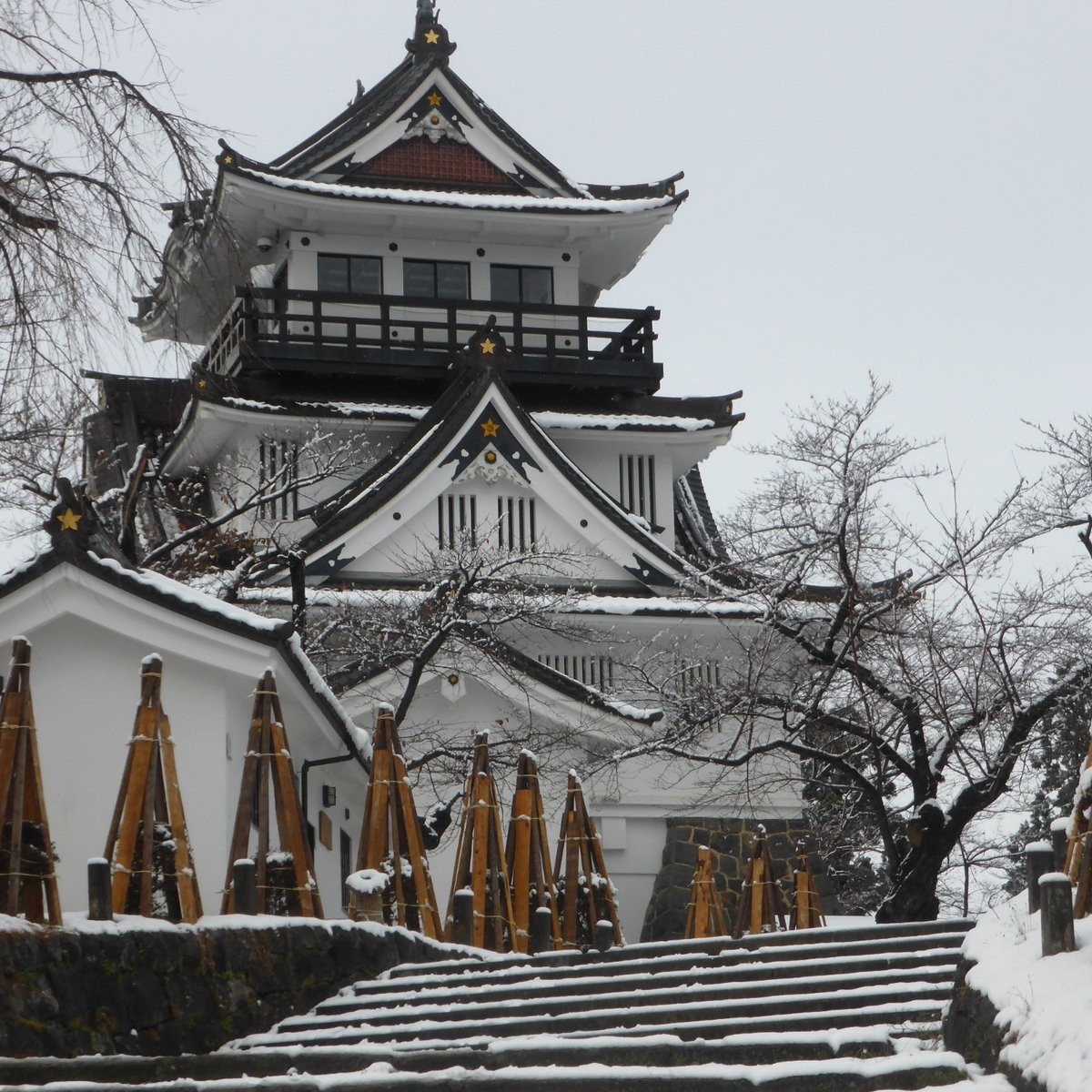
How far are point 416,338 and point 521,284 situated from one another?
2512 millimetres

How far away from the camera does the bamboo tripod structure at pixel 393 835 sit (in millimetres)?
12172

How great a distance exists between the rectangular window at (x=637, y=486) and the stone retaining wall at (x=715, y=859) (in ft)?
19.8

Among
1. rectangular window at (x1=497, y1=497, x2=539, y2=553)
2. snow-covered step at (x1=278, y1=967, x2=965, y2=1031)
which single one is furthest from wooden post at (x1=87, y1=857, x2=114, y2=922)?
rectangular window at (x1=497, y1=497, x2=539, y2=553)

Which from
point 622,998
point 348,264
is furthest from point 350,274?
point 622,998

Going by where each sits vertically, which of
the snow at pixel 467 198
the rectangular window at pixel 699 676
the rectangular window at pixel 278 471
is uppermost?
the snow at pixel 467 198

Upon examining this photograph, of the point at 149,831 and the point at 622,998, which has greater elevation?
the point at 149,831

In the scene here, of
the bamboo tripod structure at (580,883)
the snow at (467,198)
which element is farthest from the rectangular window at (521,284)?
the bamboo tripod structure at (580,883)

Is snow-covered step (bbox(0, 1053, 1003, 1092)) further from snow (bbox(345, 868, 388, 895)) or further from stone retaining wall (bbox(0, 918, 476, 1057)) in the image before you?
snow (bbox(345, 868, 388, 895))

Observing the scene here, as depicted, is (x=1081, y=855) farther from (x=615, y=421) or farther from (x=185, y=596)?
(x=615, y=421)

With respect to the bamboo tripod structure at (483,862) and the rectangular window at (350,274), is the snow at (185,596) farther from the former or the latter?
the rectangular window at (350,274)

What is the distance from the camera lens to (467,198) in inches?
1097

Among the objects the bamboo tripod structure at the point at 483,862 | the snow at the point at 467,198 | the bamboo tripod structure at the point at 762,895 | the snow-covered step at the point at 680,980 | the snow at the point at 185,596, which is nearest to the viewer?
the snow-covered step at the point at 680,980

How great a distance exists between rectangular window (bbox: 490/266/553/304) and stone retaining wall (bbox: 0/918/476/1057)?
64.5 feet

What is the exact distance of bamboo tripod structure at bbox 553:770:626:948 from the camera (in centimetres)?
1408
